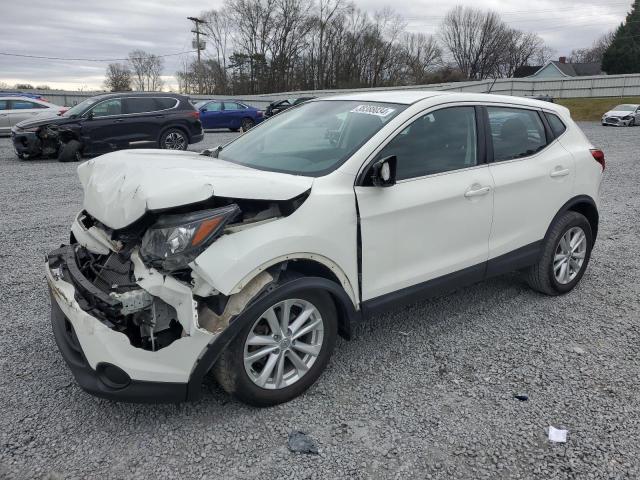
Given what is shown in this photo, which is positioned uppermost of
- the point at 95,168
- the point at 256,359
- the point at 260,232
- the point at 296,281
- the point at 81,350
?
the point at 95,168

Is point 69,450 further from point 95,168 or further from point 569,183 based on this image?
point 569,183

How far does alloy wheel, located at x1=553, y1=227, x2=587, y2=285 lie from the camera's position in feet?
14.2

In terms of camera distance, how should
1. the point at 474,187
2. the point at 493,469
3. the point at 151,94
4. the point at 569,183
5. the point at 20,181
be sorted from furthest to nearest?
the point at 151,94 < the point at 20,181 < the point at 569,183 < the point at 474,187 < the point at 493,469

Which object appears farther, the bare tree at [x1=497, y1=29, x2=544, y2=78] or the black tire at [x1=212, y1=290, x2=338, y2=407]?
the bare tree at [x1=497, y1=29, x2=544, y2=78]

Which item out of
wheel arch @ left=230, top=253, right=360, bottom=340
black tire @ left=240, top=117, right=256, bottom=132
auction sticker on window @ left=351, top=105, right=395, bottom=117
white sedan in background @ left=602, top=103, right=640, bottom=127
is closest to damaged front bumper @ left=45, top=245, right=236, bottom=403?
wheel arch @ left=230, top=253, right=360, bottom=340

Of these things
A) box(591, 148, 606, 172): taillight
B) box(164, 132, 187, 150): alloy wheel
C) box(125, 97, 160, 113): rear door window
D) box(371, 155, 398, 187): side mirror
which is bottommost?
box(164, 132, 187, 150): alloy wheel

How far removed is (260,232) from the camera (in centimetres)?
255

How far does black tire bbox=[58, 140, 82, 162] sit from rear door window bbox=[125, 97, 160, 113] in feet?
5.19

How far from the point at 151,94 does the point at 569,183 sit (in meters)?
12.1

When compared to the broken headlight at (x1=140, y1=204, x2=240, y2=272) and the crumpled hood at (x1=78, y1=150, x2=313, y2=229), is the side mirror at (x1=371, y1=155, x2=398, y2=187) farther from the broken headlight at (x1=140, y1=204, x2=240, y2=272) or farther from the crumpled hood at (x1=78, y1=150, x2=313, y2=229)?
the broken headlight at (x1=140, y1=204, x2=240, y2=272)

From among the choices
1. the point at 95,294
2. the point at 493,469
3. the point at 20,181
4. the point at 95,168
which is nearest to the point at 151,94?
the point at 20,181

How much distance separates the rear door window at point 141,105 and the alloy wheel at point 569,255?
11.7 metres

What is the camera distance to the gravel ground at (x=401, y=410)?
7.91ft

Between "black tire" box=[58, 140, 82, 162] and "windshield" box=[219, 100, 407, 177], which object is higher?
"windshield" box=[219, 100, 407, 177]
